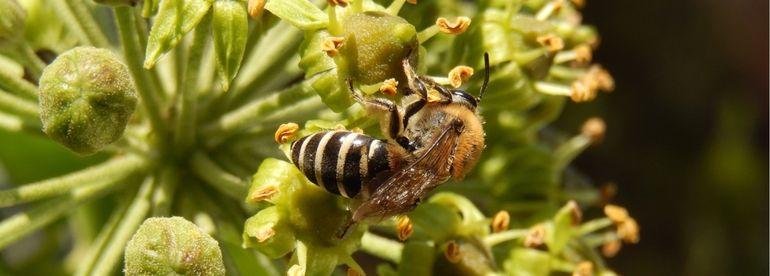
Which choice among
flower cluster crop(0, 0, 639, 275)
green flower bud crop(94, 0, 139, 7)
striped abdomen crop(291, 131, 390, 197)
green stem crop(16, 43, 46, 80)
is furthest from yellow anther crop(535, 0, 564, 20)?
green stem crop(16, 43, 46, 80)

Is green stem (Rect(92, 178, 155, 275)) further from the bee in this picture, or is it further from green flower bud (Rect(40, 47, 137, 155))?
the bee

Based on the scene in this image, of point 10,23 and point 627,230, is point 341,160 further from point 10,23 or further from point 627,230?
point 627,230

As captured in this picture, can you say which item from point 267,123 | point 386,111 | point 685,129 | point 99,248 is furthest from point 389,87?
point 685,129

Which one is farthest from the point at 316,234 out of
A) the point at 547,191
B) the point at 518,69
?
the point at 547,191

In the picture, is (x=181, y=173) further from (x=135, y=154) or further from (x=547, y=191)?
(x=547, y=191)

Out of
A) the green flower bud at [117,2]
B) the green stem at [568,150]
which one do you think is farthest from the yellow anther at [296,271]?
the green stem at [568,150]

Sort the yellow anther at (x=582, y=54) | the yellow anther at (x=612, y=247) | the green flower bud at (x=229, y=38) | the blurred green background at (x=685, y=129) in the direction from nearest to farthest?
the green flower bud at (x=229, y=38), the yellow anther at (x=582, y=54), the yellow anther at (x=612, y=247), the blurred green background at (x=685, y=129)

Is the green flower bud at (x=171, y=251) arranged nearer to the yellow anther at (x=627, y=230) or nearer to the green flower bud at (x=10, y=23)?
the green flower bud at (x=10, y=23)
